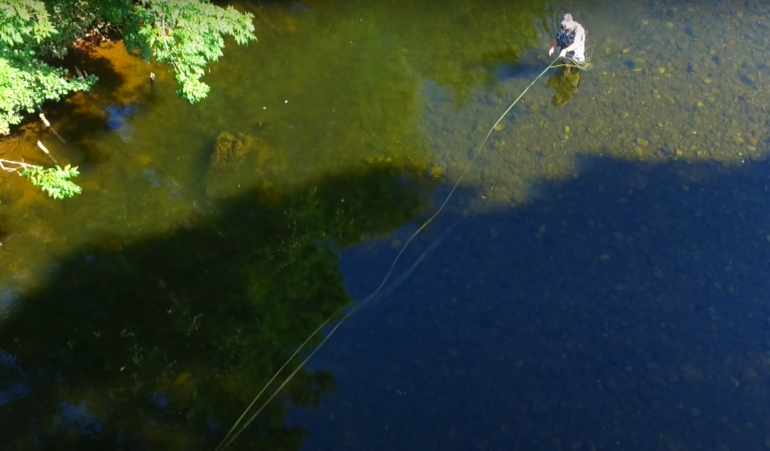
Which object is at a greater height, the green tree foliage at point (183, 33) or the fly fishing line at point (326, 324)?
the green tree foliage at point (183, 33)

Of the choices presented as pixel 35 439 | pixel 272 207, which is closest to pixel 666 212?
pixel 272 207

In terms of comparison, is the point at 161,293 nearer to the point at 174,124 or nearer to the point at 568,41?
the point at 174,124

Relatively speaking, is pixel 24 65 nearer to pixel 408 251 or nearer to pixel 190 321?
pixel 190 321

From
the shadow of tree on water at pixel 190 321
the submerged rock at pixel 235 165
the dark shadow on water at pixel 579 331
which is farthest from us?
the submerged rock at pixel 235 165

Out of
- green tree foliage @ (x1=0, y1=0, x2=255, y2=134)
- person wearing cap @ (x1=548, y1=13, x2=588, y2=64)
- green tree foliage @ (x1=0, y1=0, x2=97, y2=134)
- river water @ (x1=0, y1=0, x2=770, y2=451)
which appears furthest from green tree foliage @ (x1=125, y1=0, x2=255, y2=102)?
person wearing cap @ (x1=548, y1=13, x2=588, y2=64)

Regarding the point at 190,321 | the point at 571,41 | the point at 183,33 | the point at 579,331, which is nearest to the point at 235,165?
the point at 183,33

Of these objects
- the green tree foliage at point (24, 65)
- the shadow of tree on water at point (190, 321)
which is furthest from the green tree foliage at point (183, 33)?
the shadow of tree on water at point (190, 321)

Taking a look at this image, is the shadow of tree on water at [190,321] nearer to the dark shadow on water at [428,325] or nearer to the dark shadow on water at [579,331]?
the dark shadow on water at [428,325]
